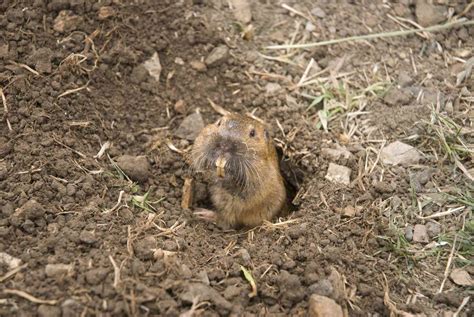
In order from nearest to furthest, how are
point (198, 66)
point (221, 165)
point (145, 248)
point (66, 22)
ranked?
point (145, 248)
point (221, 165)
point (66, 22)
point (198, 66)

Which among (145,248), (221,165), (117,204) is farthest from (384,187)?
(117,204)

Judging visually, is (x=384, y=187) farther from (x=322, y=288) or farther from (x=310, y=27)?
(x=310, y=27)

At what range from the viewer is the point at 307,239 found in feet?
14.5

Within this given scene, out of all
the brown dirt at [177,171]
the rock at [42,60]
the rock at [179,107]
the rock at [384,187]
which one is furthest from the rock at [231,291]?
the rock at [42,60]

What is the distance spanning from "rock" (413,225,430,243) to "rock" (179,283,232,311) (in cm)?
164

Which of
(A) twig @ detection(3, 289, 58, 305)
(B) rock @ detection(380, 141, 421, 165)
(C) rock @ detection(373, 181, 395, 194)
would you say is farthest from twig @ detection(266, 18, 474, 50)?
(A) twig @ detection(3, 289, 58, 305)

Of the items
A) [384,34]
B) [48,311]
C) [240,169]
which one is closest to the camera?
[48,311]

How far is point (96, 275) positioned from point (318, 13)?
3.59m

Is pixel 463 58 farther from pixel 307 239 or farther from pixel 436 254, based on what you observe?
pixel 307 239

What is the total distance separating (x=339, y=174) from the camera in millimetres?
4949

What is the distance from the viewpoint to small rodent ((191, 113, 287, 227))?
15.9 feet

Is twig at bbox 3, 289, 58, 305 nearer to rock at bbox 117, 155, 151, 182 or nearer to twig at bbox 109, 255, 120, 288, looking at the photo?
twig at bbox 109, 255, 120, 288

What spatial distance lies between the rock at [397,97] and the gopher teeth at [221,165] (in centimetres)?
170

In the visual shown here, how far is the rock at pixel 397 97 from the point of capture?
537 cm
